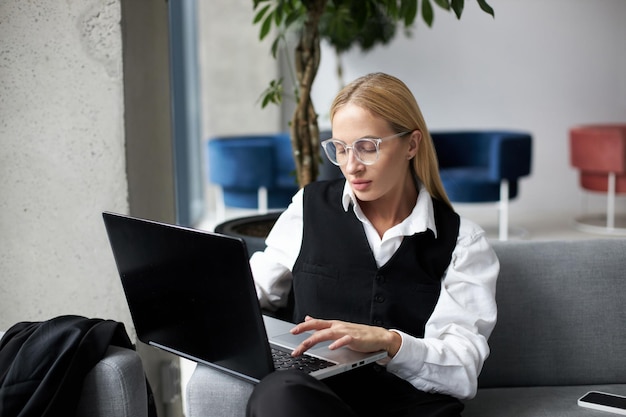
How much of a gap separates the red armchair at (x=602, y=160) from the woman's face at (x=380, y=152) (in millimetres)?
5340

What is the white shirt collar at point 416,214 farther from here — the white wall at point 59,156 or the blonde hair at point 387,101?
the white wall at point 59,156

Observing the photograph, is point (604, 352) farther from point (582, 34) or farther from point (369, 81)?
point (582, 34)

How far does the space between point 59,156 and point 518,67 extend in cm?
679

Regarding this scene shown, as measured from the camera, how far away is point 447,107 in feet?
28.4

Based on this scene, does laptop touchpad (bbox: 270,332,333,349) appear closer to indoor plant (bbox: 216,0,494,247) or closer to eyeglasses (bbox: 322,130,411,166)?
eyeglasses (bbox: 322,130,411,166)

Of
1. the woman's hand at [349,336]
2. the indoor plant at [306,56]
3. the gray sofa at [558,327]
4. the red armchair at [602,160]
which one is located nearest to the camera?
the woman's hand at [349,336]

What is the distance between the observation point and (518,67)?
8594 mm

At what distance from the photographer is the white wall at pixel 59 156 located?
8.28ft

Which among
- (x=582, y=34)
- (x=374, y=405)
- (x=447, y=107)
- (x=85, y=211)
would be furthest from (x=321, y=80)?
(x=374, y=405)

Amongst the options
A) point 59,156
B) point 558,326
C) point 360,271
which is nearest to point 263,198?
point 59,156

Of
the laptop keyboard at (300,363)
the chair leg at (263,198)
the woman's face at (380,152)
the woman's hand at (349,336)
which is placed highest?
the woman's face at (380,152)

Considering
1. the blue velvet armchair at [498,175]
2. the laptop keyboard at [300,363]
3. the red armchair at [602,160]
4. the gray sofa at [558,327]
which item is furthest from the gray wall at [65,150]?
the red armchair at [602,160]

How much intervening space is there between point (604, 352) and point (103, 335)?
1355mm

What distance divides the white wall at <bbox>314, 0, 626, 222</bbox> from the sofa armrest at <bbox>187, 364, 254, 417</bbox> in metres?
6.96
